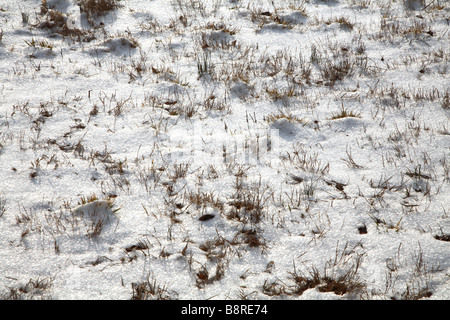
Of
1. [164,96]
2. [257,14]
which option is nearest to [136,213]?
[164,96]

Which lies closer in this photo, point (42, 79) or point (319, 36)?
point (42, 79)

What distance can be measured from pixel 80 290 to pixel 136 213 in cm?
88

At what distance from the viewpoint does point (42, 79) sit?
558 cm

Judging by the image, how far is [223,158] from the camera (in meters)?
4.14

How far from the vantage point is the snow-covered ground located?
9.27 feet

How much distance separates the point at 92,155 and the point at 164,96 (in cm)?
163

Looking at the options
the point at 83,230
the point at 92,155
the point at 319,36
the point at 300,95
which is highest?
the point at 319,36

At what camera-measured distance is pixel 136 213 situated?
338 cm

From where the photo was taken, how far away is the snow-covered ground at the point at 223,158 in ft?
9.27
